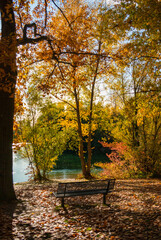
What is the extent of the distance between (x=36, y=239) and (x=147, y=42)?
7691 millimetres

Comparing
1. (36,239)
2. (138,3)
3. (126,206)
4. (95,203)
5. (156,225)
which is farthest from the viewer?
(138,3)

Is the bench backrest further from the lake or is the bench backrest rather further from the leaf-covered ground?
the lake

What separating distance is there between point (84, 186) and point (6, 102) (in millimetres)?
3223

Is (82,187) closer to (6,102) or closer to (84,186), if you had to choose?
(84,186)

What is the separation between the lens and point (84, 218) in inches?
178

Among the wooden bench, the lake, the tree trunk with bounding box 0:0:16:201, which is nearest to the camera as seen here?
the wooden bench

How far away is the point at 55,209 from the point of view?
529 cm

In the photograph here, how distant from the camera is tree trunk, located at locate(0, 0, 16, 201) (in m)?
5.60

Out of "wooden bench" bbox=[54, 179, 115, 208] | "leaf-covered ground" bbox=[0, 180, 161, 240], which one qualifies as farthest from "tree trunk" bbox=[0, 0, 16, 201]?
"wooden bench" bbox=[54, 179, 115, 208]

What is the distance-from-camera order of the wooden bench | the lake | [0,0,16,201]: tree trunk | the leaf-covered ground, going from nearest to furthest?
the leaf-covered ground, the wooden bench, [0,0,16,201]: tree trunk, the lake

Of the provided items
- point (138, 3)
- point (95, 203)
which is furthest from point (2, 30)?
point (95, 203)

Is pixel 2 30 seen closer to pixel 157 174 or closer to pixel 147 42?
pixel 147 42

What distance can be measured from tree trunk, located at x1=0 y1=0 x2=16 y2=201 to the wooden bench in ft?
4.77

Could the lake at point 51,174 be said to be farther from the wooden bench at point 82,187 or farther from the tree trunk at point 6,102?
the wooden bench at point 82,187
